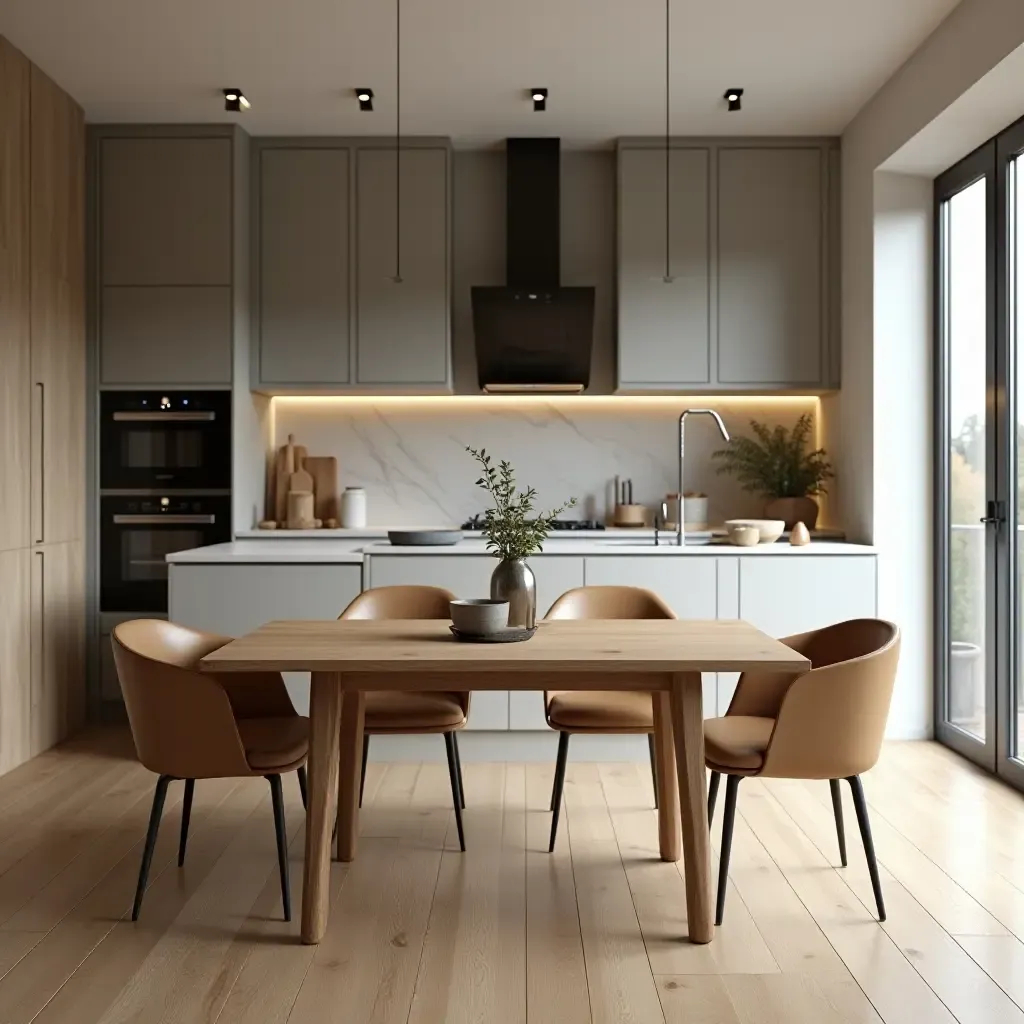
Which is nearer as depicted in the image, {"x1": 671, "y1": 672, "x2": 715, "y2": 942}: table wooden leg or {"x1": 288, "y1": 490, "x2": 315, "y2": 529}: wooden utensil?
{"x1": 671, "y1": 672, "x2": 715, "y2": 942}: table wooden leg

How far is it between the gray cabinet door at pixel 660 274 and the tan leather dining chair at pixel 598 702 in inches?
72.6

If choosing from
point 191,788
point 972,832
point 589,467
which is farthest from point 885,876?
point 589,467

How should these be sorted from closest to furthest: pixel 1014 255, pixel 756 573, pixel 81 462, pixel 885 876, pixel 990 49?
pixel 885 876 < pixel 990 49 < pixel 1014 255 < pixel 756 573 < pixel 81 462

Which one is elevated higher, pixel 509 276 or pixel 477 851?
pixel 509 276

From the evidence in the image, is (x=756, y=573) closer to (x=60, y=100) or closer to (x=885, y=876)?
(x=885, y=876)

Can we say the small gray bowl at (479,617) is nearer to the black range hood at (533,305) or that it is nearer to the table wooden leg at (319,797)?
the table wooden leg at (319,797)

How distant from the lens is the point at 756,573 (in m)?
4.69

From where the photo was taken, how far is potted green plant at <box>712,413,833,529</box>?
555 centimetres

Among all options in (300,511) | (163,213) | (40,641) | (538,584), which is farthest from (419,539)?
(163,213)

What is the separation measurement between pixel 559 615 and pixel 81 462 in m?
2.66

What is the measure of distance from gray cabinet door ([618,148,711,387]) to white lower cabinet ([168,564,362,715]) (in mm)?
1807

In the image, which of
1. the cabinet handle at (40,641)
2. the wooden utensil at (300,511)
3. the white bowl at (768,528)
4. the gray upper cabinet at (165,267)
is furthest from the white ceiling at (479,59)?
the cabinet handle at (40,641)

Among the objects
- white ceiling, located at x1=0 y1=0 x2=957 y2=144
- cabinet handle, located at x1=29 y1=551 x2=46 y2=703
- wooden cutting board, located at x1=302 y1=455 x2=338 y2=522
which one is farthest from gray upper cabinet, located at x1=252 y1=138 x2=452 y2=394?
cabinet handle, located at x1=29 y1=551 x2=46 y2=703

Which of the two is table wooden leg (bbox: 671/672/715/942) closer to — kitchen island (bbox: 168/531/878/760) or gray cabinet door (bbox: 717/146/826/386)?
kitchen island (bbox: 168/531/878/760)
